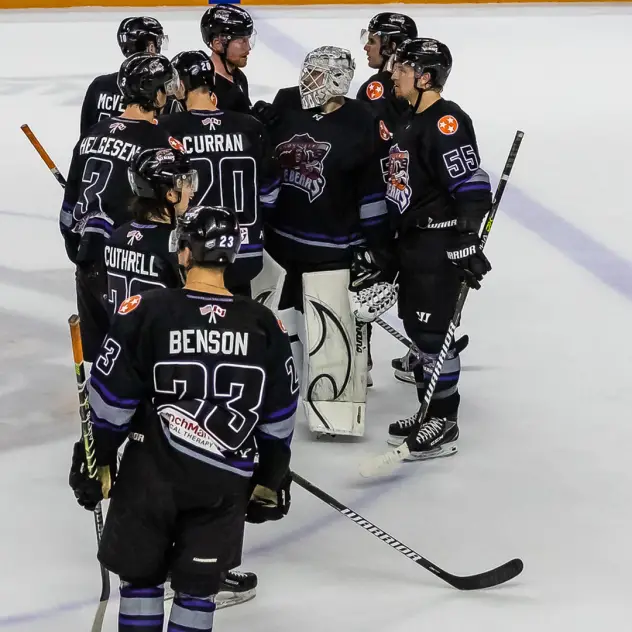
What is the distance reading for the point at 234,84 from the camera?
4.55m

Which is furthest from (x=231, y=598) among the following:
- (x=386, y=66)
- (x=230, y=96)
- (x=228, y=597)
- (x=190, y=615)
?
(x=386, y=66)

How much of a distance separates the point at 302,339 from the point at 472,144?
0.87m

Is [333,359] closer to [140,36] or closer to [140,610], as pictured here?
[140,36]

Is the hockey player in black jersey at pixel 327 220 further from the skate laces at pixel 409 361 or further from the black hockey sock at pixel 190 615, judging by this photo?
the black hockey sock at pixel 190 615

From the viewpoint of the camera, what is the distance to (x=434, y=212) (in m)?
3.77

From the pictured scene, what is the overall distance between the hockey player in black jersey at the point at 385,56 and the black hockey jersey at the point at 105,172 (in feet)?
4.24

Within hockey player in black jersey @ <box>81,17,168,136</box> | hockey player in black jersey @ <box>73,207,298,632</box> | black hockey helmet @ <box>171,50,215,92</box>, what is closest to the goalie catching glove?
black hockey helmet @ <box>171,50,215,92</box>

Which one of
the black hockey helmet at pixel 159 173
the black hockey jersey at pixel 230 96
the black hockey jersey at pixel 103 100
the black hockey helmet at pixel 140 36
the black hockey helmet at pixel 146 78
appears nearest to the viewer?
the black hockey helmet at pixel 159 173

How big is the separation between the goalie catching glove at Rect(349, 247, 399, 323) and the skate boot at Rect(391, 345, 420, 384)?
591mm

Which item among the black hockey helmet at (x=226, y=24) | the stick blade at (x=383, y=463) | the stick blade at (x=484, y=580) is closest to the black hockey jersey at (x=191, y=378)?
the stick blade at (x=484, y=580)

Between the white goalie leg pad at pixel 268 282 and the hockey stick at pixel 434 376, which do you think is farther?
the white goalie leg pad at pixel 268 282

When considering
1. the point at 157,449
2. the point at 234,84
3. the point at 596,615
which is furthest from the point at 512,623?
the point at 234,84

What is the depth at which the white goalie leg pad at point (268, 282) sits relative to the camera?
4.03 metres

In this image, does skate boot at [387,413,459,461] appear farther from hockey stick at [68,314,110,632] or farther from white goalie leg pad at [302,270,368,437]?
hockey stick at [68,314,110,632]
